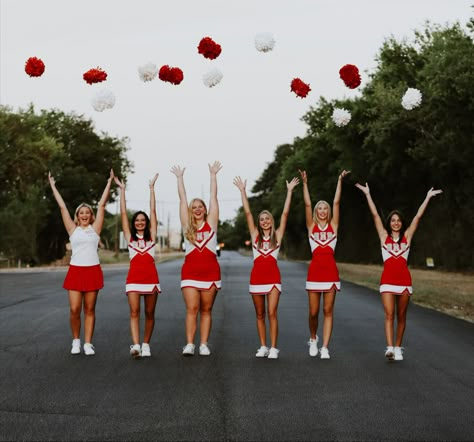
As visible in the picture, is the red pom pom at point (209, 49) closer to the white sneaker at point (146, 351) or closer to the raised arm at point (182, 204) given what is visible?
the raised arm at point (182, 204)

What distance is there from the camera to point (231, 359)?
8.51m

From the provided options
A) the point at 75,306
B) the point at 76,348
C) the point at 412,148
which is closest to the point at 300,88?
the point at 75,306

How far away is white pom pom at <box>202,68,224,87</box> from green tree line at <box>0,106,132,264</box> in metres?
32.9

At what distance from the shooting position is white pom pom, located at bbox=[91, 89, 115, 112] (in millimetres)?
8266

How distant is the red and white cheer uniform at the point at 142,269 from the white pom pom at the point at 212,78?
1921 mm

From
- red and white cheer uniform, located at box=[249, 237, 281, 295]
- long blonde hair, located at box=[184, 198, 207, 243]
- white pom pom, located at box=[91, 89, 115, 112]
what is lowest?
red and white cheer uniform, located at box=[249, 237, 281, 295]

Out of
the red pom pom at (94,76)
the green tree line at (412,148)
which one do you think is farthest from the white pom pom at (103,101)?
the green tree line at (412,148)

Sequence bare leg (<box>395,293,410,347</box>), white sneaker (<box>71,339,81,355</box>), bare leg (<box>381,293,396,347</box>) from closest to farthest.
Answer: bare leg (<box>381,293,396,347</box>) < bare leg (<box>395,293,410,347</box>) < white sneaker (<box>71,339,81,355</box>)

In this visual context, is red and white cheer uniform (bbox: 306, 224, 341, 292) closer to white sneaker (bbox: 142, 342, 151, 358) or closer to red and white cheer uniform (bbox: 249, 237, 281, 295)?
red and white cheer uniform (bbox: 249, 237, 281, 295)

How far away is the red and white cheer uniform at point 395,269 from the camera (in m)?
8.57

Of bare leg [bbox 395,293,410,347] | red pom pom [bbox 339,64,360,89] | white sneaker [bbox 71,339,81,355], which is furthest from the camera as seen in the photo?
white sneaker [bbox 71,339,81,355]

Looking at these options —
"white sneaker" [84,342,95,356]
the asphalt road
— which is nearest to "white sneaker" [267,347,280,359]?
the asphalt road

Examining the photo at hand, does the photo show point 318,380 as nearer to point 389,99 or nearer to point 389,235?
point 389,235

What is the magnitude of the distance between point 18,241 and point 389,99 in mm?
28648
